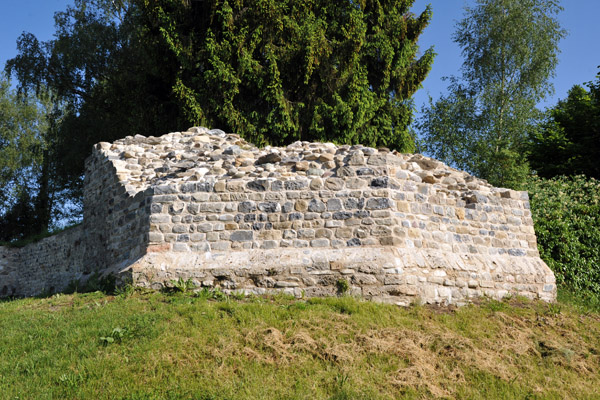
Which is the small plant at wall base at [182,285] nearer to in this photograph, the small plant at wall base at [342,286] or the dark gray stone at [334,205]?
the small plant at wall base at [342,286]

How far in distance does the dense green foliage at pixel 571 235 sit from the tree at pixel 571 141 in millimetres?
5081

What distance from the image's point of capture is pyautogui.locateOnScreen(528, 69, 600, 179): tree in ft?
67.0

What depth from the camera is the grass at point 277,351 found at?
19.0 ft

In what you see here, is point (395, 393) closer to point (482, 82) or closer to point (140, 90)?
point (140, 90)

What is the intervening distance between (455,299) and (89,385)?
6.11 meters

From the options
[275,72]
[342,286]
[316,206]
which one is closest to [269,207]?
[316,206]

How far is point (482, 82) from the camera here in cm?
2503

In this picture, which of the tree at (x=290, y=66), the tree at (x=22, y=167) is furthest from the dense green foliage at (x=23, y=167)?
the tree at (x=290, y=66)

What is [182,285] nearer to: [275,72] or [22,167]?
[275,72]

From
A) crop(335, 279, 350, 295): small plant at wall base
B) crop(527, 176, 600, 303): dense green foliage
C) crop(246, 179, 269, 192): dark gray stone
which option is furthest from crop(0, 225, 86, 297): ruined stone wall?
crop(527, 176, 600, 303): dense green foliage

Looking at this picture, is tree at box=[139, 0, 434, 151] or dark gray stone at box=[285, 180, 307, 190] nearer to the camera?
dark gray stone at box=[285, 180, 307, 190]

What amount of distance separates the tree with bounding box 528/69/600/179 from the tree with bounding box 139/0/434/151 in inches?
265

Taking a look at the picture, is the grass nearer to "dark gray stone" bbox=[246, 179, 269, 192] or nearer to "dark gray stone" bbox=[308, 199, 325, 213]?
"dark gray stone" bbox=[308, 199, 325, 213]

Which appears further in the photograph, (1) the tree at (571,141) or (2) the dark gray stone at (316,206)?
(1) the tree at (571,141)
